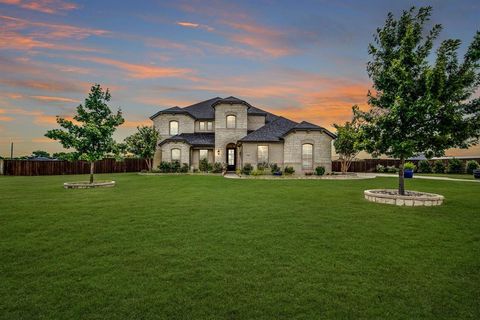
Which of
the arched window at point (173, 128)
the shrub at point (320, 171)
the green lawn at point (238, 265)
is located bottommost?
the green lawn at point (238, 265)

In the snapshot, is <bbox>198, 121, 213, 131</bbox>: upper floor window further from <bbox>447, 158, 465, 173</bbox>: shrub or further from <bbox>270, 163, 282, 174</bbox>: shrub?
<bbox>447, 158, 465, 173</bbox>: shrub

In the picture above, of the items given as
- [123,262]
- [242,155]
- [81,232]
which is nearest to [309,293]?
[123,262]

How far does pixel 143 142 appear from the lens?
31.1m

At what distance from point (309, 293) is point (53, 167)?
3705 cm

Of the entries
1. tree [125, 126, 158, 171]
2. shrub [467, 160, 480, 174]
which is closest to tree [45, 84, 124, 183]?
tree [125, 126, 158, 171]

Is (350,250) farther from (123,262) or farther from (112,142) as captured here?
(112,142)

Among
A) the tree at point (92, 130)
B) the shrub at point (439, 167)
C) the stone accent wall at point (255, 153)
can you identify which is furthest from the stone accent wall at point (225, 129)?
the shrub at point (439, 167)

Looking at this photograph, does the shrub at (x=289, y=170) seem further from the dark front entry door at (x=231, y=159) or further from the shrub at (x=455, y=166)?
the shrub at (x=455, y=166)

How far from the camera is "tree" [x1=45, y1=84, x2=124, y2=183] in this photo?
57.6ft

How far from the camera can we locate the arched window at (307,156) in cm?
2767

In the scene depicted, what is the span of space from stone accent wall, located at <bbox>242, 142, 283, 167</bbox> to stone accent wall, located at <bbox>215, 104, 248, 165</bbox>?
12.0 feet

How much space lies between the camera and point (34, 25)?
14.1 meters

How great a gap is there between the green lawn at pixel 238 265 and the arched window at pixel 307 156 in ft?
60.6

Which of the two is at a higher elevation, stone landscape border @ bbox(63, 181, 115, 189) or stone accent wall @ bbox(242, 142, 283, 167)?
stone accent wall @ bbox(242, 142, 283, 167)
